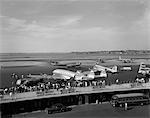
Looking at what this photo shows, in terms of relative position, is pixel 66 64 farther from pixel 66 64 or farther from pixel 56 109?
pixel 56 109

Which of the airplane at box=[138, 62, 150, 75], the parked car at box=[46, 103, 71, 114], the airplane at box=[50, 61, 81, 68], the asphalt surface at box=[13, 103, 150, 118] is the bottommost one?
the asphalt surface at box=[13, 103, 150, 118]

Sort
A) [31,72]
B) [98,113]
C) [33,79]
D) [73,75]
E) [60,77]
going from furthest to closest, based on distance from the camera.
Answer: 1. [31,72]
2. [73,75]
3. [60,77]
4. [33,79]
5. [98,113]

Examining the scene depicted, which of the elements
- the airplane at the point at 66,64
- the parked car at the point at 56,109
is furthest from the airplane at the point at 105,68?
the parked car at the point at 56,109

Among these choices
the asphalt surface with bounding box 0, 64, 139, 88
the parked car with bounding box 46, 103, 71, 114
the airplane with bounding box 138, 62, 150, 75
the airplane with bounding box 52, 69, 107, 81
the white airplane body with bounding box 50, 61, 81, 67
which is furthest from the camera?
the airplane with bounding box 138, 62, 150, 75

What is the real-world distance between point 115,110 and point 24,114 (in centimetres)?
184

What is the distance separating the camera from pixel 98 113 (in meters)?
4.13

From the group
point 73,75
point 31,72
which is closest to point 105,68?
point 73,75

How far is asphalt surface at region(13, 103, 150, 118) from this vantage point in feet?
13.3

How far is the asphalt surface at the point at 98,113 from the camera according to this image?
4.05 meters

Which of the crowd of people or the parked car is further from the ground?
the crowd of people

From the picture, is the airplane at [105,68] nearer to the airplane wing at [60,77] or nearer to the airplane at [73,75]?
the airplane at [73,75]

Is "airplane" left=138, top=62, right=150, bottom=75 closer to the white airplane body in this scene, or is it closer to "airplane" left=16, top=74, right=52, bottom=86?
the white airplane body

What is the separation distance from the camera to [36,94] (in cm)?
456

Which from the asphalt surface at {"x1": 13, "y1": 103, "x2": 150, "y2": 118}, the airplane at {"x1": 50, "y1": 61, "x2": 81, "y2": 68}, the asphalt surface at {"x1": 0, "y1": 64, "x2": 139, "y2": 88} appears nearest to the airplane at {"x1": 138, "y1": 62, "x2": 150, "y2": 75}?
the asphalt surface at {"x1": 0, "y1": 64, "x2": 139, "y2": 88}
